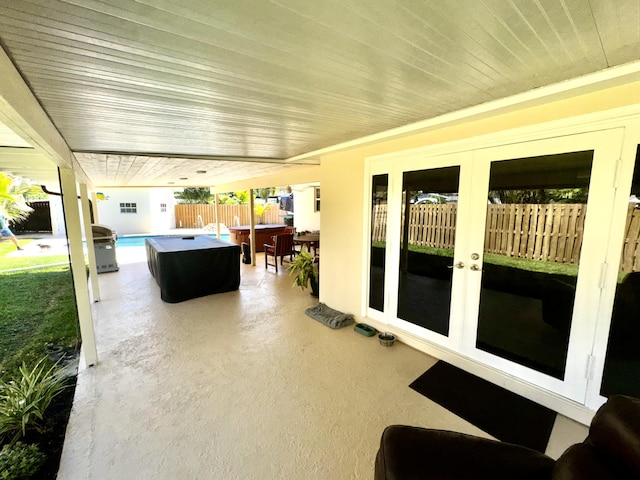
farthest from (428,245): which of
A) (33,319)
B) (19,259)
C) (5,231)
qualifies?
(5,231)

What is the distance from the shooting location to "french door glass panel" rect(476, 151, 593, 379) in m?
2.07

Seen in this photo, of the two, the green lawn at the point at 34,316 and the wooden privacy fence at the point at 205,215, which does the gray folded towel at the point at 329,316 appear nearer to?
the green lawn at the point at 34,316

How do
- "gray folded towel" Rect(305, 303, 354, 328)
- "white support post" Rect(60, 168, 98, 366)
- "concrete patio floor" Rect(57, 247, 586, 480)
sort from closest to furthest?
"concrete patio floor" Rect(57, 247, 586, 480) → "white support post" Rect(60, 168, 98, 366) → "gray folded towel" Rect(305, 303, 354, 328)

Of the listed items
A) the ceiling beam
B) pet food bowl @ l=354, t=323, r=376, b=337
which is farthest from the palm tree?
pet food bowl @ l=354, t=323, r=376, b=337

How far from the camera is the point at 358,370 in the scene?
2.70m

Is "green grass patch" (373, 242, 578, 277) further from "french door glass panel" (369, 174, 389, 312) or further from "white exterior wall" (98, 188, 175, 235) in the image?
"white exterior wall" (98, 188, 175, 235)

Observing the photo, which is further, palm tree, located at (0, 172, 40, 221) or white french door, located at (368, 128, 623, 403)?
palm tree, located at (0, 172, 40, 221)

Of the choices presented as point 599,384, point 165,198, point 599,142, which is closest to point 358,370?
point 599,384

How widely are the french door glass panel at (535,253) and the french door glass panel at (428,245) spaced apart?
1.19 ft

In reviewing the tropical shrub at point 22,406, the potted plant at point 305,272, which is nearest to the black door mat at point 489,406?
the potted plant at point 305,272

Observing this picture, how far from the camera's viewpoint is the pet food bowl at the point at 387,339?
10.2 feet

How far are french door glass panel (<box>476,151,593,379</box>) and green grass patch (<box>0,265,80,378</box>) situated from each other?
4.38m

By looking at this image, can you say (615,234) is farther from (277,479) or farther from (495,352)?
(277,479)

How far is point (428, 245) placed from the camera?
119 inches
